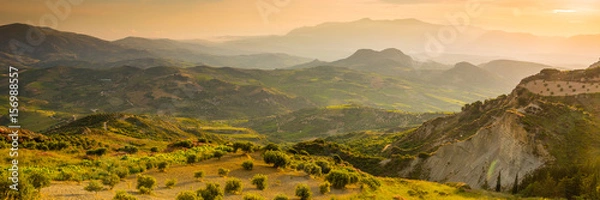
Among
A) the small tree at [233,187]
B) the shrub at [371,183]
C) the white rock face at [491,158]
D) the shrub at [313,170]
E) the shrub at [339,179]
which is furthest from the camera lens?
the white rock face at [491,158]

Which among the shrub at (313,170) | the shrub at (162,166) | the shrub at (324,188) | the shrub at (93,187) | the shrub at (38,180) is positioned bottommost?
the shrub at (324,188)

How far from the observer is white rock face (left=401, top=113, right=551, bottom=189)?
47.3 m

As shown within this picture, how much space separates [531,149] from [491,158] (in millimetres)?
5613

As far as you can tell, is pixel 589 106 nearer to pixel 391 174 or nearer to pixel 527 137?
pixel 527 137

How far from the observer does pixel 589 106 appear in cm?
6675

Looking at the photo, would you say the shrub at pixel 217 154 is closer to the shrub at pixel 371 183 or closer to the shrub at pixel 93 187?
the shrub at pixel 93 187

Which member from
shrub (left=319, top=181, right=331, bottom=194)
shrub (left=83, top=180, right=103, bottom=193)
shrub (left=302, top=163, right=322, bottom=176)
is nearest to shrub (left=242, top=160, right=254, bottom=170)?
shrub (left=302, top=163, right=322, bottom=176)

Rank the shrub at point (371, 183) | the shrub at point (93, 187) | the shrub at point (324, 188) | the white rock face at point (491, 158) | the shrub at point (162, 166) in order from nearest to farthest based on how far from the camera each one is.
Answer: the shrub at point (93, 187) < the shrub at point (324, 188) < the shrub at point (162, 166) < the shrub at point (371, 183) < the white rock face at point (491, 158)

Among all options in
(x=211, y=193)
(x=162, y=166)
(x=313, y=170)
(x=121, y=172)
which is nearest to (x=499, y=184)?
(x=313, y=170)

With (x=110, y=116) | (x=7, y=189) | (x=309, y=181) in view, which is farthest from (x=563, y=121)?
(x=110, y=116)

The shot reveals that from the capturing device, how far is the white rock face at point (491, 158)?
1863 inches

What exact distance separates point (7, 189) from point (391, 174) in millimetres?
61561

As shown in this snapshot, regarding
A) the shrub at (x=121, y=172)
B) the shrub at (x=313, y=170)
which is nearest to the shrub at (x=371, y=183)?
the shrub at (x=313, y=170)

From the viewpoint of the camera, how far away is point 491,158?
51.7 meters
